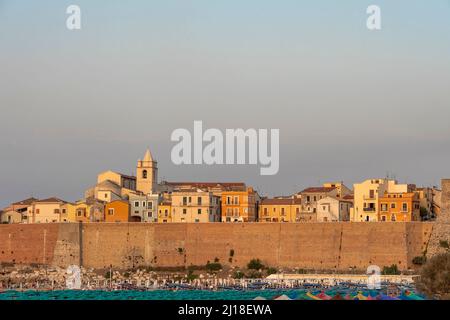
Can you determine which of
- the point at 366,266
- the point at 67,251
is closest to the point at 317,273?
the point at 366,266

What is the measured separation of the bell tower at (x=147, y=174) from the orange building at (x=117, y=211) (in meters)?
3.27

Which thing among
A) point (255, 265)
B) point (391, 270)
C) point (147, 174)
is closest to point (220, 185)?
point (147, 174)

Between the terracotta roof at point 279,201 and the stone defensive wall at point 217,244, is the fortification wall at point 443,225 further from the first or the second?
the terracotta roof at point 279,201

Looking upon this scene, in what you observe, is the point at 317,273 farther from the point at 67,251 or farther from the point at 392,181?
the point at 67,251

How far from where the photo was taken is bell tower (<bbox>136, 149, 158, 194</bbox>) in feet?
177

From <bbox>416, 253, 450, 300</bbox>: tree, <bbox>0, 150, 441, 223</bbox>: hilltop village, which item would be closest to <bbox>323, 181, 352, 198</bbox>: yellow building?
<bbox>0, 150, 441, 223</bbox>: hilltop village

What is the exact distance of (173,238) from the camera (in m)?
47.1

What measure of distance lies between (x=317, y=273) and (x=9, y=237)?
1314 cm

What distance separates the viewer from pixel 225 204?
5109cm

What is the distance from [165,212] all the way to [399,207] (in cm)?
1023

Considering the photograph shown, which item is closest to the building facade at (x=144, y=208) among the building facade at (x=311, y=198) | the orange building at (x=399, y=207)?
the building facade at (x=311, y=198)

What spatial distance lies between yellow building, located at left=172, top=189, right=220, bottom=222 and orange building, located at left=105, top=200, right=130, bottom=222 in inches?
82.1

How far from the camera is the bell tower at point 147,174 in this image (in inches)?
2127
